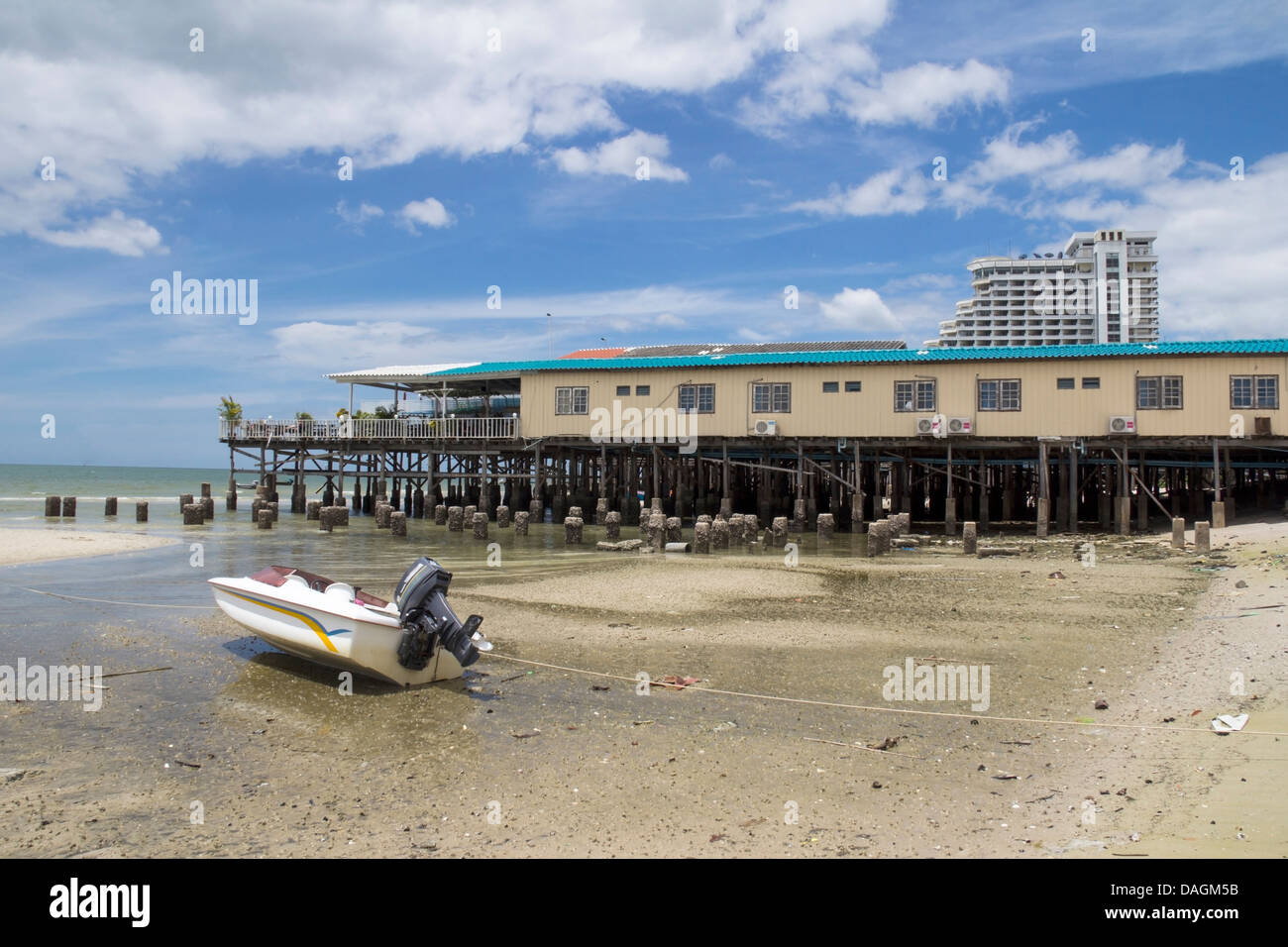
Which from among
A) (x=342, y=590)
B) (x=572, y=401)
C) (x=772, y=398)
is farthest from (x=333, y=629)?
(x=572, y=401)

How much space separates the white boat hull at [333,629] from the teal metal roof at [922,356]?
24.5 meters

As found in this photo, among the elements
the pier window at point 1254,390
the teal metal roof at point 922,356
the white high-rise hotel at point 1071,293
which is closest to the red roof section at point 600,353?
the teal metal roof at point 922,356

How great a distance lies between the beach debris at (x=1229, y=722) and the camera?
780cm

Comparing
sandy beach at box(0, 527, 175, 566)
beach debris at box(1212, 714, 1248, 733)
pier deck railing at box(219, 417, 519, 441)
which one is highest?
pier deck railing at box(219, 417, 519, 441)

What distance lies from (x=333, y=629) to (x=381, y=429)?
3437 cm

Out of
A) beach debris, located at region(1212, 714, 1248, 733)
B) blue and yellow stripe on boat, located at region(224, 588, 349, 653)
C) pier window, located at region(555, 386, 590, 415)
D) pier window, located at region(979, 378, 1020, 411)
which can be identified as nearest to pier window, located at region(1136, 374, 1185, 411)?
pier window, located at region(979, 378, 1020, 411)

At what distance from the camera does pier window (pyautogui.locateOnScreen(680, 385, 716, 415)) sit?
34.6m

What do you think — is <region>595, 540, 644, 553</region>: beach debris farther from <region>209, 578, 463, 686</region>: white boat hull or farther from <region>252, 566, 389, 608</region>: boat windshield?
<region>209, 578, 463, 686</region>: white boat hull

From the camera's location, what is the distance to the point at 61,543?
26.8 metres

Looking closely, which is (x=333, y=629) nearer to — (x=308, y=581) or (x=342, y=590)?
(x=342, y=590)

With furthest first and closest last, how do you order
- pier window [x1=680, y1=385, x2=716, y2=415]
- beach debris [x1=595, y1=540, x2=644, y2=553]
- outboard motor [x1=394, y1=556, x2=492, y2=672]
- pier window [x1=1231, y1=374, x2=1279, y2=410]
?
pier window [x1=680, y1=385, x2=716, y2=415]
pier window [x1=1231, y1=374, x2=1279, y2=410]
beach debris [x1=595, y1=540, x2=644, y2=553]
outboard motor [x1=394, y1=556, x2=492, y2=672]

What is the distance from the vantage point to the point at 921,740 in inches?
321

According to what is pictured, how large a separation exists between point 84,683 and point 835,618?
11332 millimetres

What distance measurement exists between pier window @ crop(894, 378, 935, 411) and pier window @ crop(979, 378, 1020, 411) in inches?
70.4
